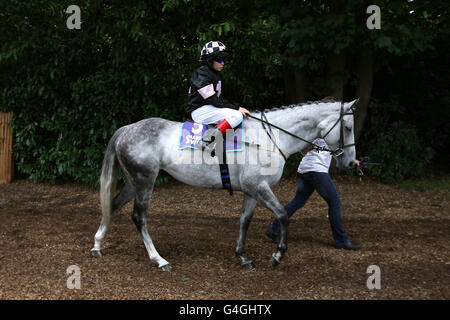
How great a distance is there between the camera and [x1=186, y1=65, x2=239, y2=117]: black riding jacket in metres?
4.36

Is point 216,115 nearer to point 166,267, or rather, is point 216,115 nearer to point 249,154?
point 249,154

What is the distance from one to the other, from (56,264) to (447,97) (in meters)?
9.14

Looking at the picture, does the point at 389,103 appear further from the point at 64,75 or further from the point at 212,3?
the point at 64,75

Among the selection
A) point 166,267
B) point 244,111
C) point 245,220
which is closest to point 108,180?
point 166,267

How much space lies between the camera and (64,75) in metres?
8.69

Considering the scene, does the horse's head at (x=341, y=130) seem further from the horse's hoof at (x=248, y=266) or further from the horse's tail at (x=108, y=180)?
the horse's tail at (x=108, y=180)

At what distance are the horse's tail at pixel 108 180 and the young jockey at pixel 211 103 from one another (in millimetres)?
1085

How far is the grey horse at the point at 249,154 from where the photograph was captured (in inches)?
175

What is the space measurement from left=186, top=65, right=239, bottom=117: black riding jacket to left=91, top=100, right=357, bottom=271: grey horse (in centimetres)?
37

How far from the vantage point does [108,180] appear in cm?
483

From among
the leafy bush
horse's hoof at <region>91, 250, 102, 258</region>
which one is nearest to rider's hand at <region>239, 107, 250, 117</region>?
horse's hoof at <region>91, 250, 102, 258</region>

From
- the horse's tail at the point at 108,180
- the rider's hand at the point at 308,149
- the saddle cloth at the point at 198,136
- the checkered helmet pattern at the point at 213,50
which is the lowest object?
the horse's tail at the point at 108,180

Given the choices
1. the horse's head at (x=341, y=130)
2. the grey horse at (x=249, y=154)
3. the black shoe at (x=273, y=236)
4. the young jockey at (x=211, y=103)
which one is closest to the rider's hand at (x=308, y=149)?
the grey horse at (x=249, y=154)

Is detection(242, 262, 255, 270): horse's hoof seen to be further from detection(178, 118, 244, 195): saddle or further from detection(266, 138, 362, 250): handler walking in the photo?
detection(266, 138, 362, 250): handler walking
